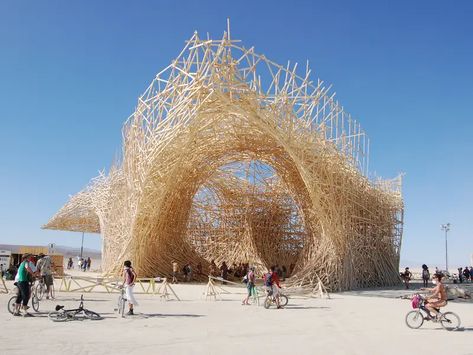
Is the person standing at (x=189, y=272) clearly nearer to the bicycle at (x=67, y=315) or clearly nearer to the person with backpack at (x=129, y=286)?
the person with backpack at (x=129, y=286)

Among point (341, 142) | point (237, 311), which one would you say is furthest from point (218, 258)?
point (237, 311)

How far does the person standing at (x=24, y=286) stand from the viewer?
11625mm

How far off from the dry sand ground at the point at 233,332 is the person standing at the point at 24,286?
0.34m

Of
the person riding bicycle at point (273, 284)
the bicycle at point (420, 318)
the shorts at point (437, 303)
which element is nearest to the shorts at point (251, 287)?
the person riding bicycle at point (273, 284)

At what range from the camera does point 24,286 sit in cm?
1178

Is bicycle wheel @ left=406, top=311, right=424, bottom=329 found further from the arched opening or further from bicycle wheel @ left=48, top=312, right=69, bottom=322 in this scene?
the arched opening

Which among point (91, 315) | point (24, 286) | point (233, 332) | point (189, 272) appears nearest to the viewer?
point (233, 332)

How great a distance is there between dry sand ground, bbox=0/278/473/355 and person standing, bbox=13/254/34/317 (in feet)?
1.13

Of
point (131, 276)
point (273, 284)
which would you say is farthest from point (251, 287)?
point (131, 276)

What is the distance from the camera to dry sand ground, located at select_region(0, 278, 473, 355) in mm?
8133

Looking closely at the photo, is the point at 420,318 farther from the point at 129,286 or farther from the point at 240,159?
the point at 240,159

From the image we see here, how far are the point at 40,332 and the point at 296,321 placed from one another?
557cm

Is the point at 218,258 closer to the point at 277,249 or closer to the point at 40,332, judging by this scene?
the point at 277,249

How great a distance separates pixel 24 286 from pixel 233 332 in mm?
5285
